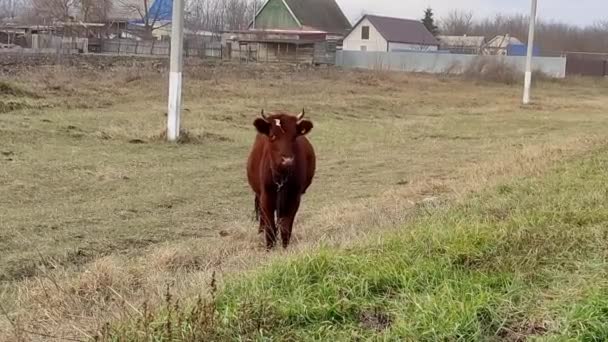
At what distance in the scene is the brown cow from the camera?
8.15m

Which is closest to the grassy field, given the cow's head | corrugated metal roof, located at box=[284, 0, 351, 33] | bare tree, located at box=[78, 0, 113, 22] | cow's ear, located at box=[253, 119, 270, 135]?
the cow's head

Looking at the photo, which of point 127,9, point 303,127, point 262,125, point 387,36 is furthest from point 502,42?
point 262,125

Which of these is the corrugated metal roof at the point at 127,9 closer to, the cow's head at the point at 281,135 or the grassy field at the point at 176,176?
the grassy field at the point at 176,176

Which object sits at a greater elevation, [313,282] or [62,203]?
[313,282]

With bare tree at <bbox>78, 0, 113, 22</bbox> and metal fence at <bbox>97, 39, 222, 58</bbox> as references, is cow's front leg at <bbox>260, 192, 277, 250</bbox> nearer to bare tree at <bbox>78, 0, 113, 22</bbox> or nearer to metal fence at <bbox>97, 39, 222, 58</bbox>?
metal fence at <bbox>97, 39, 222, 58</bbox>

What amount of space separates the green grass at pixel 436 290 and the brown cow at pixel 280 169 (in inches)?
82.0

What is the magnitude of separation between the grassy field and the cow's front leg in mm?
210

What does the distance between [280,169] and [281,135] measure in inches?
13.6

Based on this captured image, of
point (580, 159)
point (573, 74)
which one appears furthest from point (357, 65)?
point (580, 159)

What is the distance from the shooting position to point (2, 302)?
6.62m

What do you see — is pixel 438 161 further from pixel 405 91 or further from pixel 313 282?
pixel 405 91

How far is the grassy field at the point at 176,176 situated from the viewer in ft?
21.6

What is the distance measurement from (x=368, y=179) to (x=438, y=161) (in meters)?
3.53

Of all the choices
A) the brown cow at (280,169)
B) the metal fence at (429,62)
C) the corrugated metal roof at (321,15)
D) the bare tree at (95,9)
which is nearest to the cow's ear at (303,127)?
the brown cow at (280,169)
